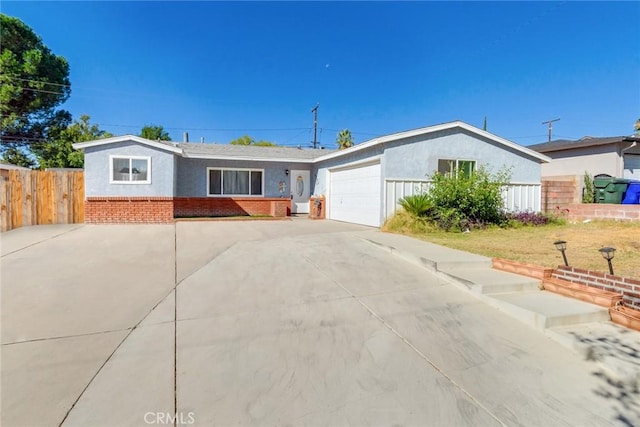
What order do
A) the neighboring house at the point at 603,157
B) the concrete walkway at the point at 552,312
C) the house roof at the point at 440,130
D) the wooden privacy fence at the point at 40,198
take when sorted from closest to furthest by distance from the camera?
the concrete walkway at the point at 552,312 → the wooden privacy fence at the point at 40,198 → the house roof at the point at 440,130 → the neighboring house at the point at 603,157

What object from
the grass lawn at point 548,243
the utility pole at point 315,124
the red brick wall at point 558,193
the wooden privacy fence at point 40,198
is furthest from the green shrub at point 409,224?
the utility pole at point 315,124

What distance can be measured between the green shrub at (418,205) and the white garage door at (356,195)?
1.14 m

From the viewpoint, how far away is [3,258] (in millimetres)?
6332

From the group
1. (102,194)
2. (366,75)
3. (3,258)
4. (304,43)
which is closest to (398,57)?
(366,75)

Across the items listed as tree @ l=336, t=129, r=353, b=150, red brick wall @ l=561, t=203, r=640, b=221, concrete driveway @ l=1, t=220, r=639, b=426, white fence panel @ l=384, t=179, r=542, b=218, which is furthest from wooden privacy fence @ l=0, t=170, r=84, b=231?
tree @ l=336, t=129, r=353, b=150

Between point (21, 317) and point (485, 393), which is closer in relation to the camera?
point (485, 393)

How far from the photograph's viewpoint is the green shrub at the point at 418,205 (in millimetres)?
10008

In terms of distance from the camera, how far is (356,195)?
12.9 m

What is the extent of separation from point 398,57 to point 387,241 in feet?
53.8

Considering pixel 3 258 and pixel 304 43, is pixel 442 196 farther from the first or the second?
pixel 304 43

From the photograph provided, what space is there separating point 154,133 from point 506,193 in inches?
1327

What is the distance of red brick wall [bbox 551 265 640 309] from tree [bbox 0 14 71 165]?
3079 centimetres

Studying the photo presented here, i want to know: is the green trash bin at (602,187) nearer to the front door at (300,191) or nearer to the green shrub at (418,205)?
the green shrub at (418,205)

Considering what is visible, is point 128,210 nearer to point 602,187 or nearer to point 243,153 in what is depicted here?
point 243,153
